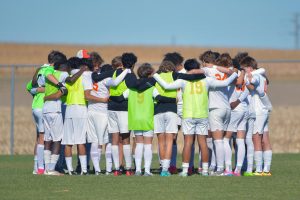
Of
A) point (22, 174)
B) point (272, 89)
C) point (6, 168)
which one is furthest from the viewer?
point (272, 89)

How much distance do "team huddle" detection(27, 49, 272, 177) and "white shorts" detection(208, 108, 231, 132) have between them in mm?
17

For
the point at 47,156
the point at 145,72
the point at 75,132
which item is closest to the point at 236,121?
the point at 145,72

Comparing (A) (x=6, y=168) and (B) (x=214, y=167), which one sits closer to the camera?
(B) (x=214, y=167)

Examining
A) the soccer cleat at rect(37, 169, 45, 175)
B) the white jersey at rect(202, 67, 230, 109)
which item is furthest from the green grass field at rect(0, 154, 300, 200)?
the white jersey at rect(202, 67, 230, 109)

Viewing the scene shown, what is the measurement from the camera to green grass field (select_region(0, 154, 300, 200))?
48.4ft

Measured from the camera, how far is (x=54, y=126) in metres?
18.1

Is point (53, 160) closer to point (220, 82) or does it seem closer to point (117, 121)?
point (117, 121)

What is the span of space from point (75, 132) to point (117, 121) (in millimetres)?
775

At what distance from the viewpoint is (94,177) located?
17.5m

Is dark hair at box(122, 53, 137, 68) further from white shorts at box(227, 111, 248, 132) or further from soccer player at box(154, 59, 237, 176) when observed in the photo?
white shorts at box(227, 111, 248, 132)

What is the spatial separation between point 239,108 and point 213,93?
61 centimetres

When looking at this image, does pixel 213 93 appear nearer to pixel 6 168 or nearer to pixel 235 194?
pixel 235 194

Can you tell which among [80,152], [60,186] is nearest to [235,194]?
[60,186]

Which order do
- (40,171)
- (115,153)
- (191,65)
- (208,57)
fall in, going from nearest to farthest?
(191,65)
(208,57)
(115,153)
(40,171)
